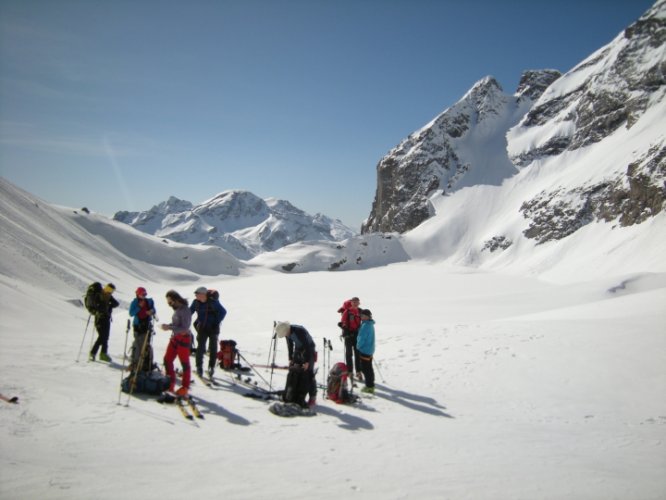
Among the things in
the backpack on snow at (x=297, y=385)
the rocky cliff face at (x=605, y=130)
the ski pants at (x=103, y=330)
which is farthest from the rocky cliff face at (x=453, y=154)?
the backpack on snow at (x=297, y=385)

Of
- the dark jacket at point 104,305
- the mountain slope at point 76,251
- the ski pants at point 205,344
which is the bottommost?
the ski pants at point 205,344

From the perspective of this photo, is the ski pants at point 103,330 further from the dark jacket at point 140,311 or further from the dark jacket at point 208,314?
the dark jacket at point 208,314

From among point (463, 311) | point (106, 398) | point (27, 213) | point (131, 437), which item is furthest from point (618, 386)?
point (27, 213)

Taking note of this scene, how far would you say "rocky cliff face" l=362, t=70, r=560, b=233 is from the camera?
105250mm

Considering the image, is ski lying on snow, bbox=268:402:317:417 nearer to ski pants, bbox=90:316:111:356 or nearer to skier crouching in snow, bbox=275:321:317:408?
skier crouching in snow, bbox=275:321:317:408

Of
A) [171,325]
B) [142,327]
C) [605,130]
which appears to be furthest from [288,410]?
[605,130]

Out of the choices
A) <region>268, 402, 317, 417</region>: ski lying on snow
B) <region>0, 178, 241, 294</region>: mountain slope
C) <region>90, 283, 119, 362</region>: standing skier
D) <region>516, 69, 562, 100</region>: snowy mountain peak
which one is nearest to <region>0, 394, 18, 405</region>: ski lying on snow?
Result: <region>90, 283, 119, 362</region>: standing skier

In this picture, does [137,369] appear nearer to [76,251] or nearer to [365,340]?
[365,340]

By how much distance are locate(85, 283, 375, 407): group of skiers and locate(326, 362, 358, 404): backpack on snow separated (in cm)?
65

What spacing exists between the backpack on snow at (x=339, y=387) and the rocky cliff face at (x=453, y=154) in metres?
97.0

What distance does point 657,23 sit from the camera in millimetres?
74438

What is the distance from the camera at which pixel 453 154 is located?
112 m

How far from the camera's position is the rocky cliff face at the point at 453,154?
10525cm

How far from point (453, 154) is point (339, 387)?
11256 centimetres
